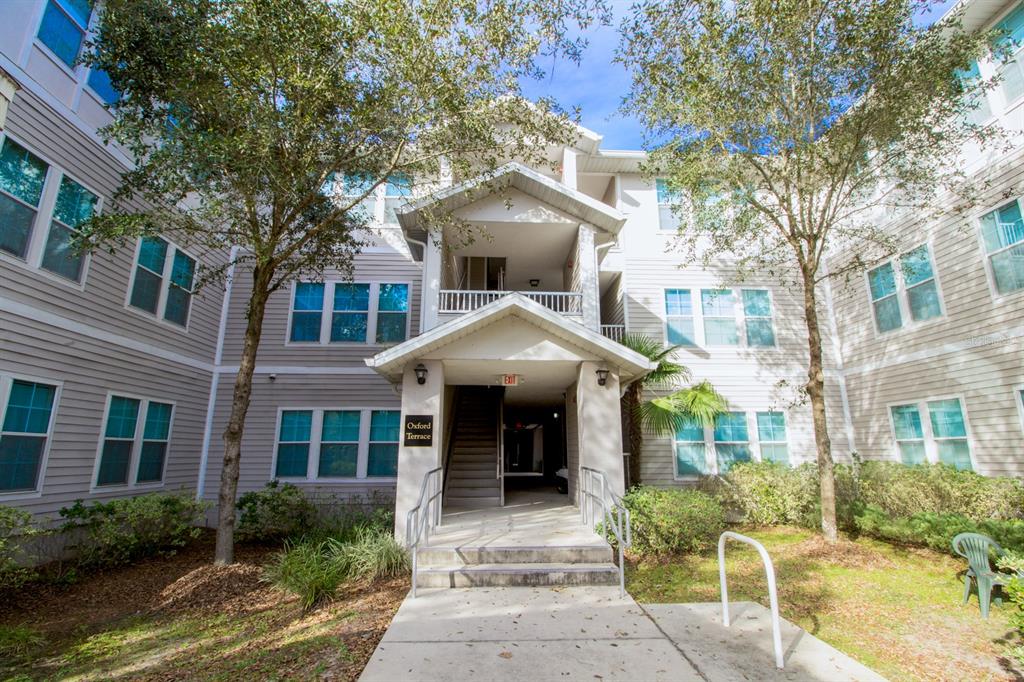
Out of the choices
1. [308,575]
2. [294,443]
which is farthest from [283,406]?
[308,575]

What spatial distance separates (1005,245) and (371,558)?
485 inches

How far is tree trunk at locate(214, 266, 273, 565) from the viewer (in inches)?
293

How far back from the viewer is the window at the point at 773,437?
12.2 meters

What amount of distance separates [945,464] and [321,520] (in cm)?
1284

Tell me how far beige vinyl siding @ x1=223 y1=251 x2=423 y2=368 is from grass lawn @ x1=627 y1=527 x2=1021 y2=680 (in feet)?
28.6

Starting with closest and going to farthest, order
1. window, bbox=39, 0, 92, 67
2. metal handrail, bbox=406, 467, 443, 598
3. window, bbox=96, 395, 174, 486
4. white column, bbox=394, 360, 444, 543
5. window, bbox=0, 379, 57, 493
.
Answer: window, bbox=0, 379, 57, 493
metal handrail, bbox=406, 467, 443, 598
window, bbox=39, 0, 92, 67
white column, bbox=394, 360, 444, 543
window, bbox=96, 395, 174, 486

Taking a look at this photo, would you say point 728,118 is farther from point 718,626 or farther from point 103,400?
point 103,400

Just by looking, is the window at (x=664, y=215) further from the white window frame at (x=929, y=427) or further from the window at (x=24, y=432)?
the window at (x=24, y=432)

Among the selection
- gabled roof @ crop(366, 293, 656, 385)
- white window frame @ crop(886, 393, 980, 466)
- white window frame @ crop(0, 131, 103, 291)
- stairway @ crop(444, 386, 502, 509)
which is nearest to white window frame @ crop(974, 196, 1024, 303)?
white window frame @ crop(886, 393, 980, 466)

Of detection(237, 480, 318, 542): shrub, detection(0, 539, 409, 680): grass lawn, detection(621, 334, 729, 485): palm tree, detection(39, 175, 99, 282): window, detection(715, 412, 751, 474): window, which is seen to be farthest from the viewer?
detection(715, 412, 751, 474): window

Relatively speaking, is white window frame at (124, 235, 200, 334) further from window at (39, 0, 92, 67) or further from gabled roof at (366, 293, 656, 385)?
gabled roof at (366, 293, 656, 385)

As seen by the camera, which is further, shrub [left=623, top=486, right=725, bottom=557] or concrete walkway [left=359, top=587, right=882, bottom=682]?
shrub [left=623, top=486, right=725, bottom=557]

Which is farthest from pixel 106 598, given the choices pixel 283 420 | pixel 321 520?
pixel 283 420

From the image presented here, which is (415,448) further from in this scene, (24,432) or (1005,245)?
(1005,245)
